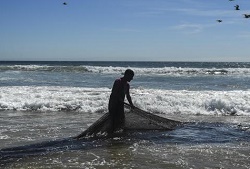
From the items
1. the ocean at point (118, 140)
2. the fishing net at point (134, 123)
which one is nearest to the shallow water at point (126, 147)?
the ocean at point (118, 140)

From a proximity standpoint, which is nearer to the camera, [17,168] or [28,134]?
[17,168]

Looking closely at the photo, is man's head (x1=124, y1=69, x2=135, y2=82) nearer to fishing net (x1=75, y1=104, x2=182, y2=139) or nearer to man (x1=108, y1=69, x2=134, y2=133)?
man (x1=108, y1=69, x2=134, y2=133)

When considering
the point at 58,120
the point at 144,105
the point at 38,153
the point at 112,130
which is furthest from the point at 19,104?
the point at 38,153

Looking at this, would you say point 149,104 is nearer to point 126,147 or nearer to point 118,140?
point 118,140

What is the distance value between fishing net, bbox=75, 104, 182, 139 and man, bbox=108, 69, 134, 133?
5.1 inches

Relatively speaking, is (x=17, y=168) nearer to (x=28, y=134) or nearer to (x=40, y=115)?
(x=28, y=134)

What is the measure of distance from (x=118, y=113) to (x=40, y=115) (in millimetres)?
4698

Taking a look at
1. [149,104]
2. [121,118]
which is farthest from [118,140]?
[149,104]

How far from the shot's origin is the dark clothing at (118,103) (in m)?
8.55

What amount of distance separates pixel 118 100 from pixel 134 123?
0.92 meters

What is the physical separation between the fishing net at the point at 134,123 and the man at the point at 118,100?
129 millimetres

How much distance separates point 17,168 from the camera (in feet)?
20.2

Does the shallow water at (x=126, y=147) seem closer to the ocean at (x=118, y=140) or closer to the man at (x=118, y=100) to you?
the ocean at (x=118, y=140)

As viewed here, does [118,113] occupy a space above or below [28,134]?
above
